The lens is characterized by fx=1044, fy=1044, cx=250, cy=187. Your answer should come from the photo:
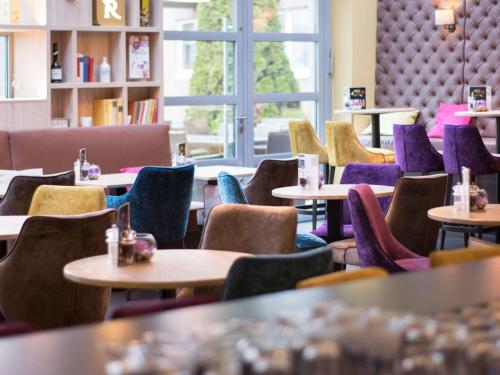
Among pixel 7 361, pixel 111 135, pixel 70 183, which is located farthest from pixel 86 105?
pixel 7 361

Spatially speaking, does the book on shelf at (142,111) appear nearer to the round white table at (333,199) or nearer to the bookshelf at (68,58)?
the bookshelf at (68,58)

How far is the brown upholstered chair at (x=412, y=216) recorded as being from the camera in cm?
570

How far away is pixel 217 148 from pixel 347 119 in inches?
69.8

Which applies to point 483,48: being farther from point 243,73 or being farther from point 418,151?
point 243,73

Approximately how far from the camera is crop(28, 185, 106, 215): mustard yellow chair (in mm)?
5301

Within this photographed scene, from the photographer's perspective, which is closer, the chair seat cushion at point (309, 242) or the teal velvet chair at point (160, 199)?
the chair seat cushion at point (309, 242)

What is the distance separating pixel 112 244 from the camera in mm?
3898

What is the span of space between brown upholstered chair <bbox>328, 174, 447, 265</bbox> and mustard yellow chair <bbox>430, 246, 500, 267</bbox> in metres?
2.46

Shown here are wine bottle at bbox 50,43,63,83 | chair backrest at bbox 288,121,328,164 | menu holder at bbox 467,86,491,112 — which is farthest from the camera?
chair backrest at bbox 288,121,328,164

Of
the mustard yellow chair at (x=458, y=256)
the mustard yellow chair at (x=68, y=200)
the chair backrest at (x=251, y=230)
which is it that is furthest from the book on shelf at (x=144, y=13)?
the mustard yellow chair at (x=458, y=256)

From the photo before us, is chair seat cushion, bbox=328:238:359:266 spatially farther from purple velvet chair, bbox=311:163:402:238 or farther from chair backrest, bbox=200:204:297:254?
chair backrest, bbox=200:204:297:254

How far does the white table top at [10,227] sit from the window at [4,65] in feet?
11.0

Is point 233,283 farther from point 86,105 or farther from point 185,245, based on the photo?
point 86,105

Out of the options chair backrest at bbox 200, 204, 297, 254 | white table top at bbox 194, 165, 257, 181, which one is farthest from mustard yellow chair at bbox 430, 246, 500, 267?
white table top at bbox 194, 165, 257, 181
